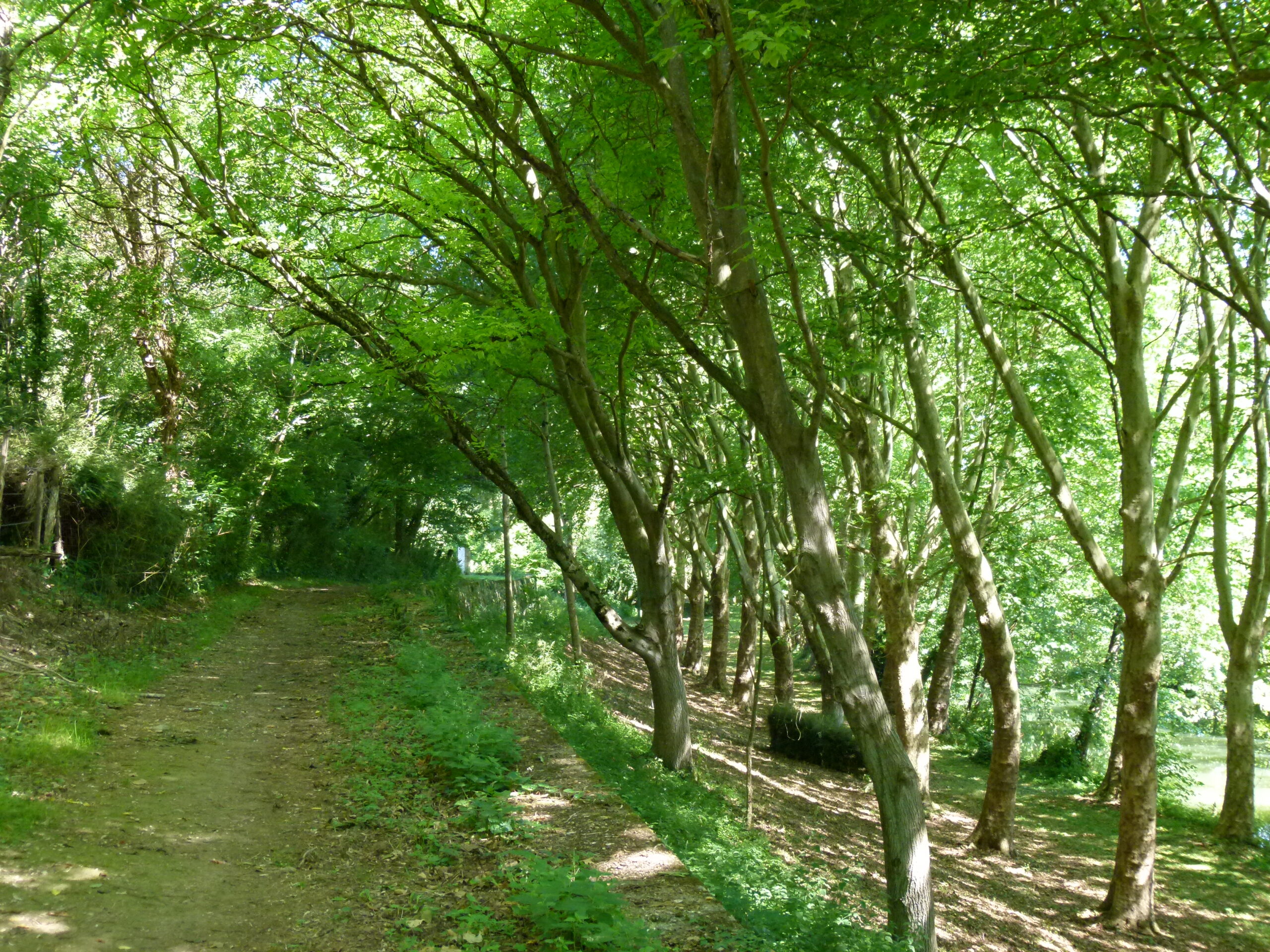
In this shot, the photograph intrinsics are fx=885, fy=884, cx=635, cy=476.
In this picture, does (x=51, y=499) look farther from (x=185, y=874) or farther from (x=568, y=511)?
(x=568, y=511)

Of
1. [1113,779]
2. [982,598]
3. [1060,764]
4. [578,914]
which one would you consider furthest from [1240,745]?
[578,914]

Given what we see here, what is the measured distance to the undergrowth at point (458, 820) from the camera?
4371 mm

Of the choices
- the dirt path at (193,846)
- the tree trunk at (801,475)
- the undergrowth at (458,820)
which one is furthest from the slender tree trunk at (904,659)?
the dirt path at (193,846)

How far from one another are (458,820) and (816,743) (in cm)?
1118

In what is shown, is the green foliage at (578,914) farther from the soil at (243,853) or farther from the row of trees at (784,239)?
the row of trees at (784,239)

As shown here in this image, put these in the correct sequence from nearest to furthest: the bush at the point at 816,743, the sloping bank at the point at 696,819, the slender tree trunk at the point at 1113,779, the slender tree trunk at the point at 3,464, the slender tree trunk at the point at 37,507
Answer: the sloping bank at the point at 696,819 → the slender tree trunk at the point at 3,464 → the slender tree trunk at the point at 37,507 → the slender tree trunk at the point at 1113,779 → the bush at the point at 816,743

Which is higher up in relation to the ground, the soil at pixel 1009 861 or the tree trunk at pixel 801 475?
the tree trunk at pixel 801 475

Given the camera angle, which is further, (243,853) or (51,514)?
(51,514)

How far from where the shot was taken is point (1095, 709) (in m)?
19.9

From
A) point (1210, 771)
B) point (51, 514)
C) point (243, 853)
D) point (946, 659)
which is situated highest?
point (51, 514)

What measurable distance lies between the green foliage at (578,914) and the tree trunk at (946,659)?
12.9 m

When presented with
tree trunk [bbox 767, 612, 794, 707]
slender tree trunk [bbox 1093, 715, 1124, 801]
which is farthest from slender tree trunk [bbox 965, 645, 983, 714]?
tree trunk [bbox 767, 612, 794, 707]

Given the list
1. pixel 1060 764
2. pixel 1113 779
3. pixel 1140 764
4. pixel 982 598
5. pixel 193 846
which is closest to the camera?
pixel 193 846

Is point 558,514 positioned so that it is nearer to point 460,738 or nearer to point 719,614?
point 460,738
